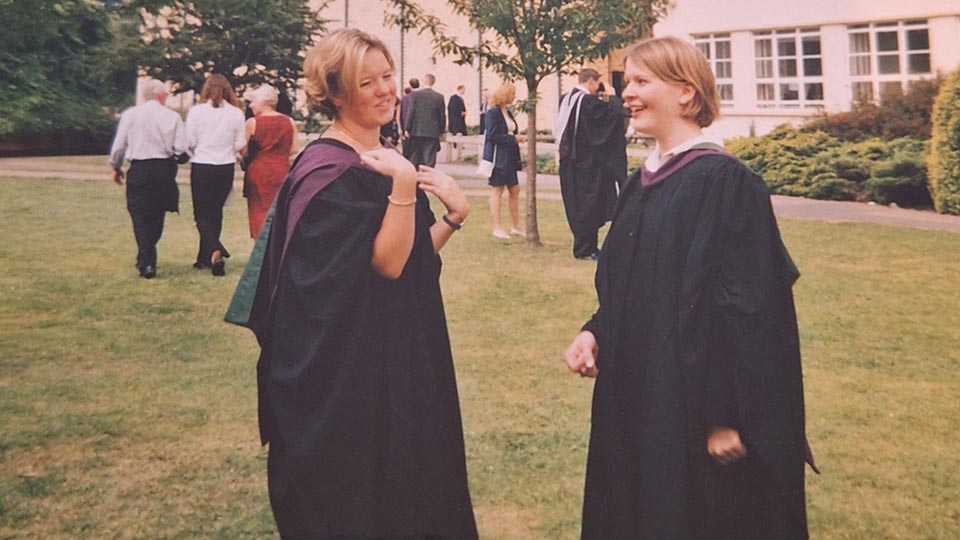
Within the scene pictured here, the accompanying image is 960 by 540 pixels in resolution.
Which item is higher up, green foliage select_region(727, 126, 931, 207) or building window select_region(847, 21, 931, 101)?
building window select_region(847, 21, 931, 101)

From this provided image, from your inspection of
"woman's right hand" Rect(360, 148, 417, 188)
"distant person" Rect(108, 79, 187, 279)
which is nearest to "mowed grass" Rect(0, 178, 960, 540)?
"distant person" Rect(108, 79, 187, 279)

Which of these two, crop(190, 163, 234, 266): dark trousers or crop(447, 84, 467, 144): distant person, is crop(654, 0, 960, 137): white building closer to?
crop(447, 84, 467, 144): distant person

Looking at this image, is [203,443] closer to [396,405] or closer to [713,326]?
[396,405]

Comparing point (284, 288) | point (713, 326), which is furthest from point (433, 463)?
point (713, 326)

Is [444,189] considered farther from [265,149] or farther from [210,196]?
[210,196]

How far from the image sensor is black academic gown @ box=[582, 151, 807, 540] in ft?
9.57

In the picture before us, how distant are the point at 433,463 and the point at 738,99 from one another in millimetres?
25461

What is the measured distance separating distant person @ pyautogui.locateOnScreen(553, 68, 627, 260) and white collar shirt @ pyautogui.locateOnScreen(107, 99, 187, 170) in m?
4.11

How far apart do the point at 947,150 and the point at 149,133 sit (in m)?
11.2

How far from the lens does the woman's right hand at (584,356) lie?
3.30 m

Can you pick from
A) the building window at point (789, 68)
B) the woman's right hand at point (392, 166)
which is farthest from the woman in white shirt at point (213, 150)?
the building window at point (789, 68)

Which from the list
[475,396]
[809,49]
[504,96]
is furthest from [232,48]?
[475,396]

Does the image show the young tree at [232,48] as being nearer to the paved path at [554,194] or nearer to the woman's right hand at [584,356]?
the paved path at [554,194]

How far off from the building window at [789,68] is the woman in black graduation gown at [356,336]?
2393 cm
